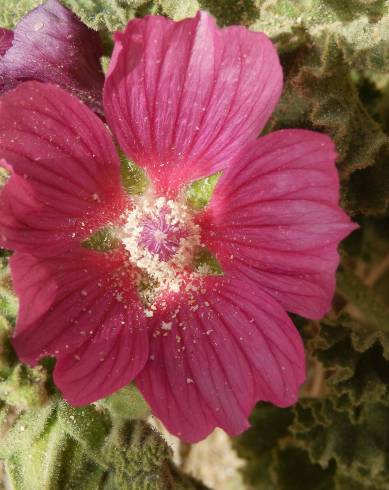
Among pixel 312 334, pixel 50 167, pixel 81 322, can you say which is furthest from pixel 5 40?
pixel 312 334

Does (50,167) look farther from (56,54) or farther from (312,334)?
(312,334)

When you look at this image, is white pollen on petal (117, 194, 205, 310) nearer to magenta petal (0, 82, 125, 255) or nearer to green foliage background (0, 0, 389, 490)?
magenta petal (0, 82, 125, 255)

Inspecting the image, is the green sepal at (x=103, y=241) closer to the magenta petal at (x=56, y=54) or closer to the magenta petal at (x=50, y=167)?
the magenta petal at (x=50, y=167)

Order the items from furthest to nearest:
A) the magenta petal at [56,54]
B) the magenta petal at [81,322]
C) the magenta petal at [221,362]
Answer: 1. the magenta petal at [56,54]
2. the magenta petal at [221,362]
3. the magenta petal at [81,322]

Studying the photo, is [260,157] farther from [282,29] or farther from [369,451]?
[369,451]

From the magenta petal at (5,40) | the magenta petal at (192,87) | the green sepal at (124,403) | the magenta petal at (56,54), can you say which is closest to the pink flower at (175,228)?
the magenta petal at (192,87)

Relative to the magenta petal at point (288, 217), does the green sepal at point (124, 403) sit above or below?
below
